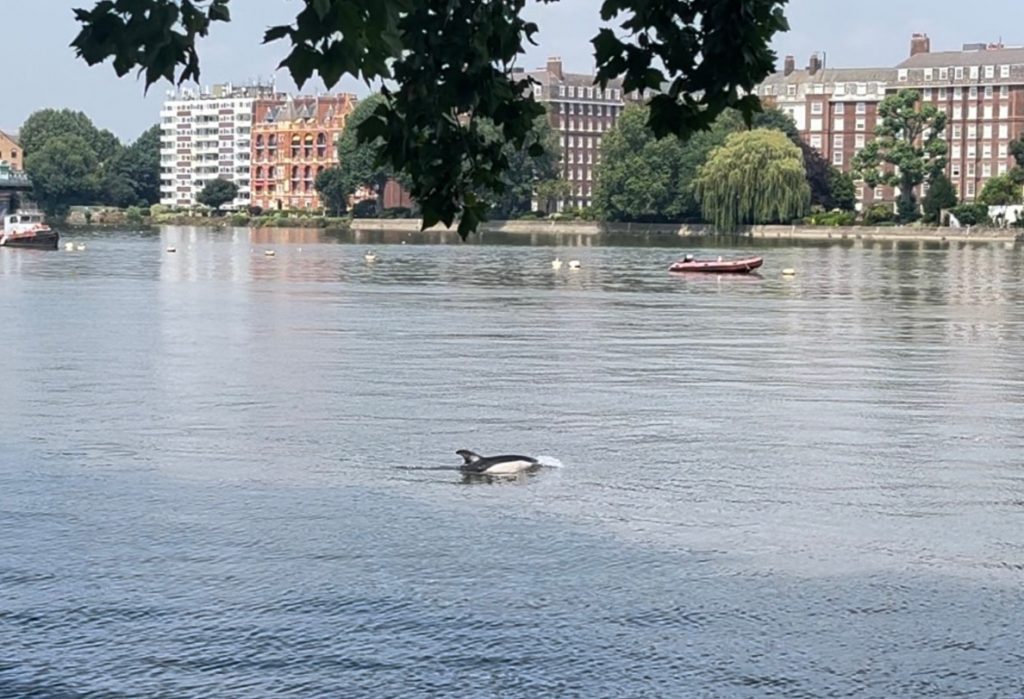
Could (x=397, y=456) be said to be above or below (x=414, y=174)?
below

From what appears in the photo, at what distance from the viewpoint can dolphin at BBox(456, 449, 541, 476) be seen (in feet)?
77.7

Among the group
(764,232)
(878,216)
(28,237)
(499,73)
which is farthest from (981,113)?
→ (499,73)

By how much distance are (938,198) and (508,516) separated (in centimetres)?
13333

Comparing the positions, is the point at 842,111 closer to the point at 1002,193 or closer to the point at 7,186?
the point at 1002,193

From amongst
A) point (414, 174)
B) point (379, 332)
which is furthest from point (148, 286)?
point (414, 174)

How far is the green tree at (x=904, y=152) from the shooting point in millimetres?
149750

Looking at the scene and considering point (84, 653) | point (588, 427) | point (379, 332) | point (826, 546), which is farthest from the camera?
point (379, 332)

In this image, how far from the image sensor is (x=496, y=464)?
23.7m

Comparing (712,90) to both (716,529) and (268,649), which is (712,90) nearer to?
(268,649)

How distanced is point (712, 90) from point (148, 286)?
59371 mm

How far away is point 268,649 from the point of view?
15711mm

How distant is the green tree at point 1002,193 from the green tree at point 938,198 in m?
2.62

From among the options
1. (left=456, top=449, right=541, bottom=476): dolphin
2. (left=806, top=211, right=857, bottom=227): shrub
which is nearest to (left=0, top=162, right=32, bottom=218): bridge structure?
(left=806, top=211, right=857, bottom=227): shrub

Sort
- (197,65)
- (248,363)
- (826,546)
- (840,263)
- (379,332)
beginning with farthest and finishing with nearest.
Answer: (840,263) → (379,332) → (248,363) → (826,546) → (197,65)
